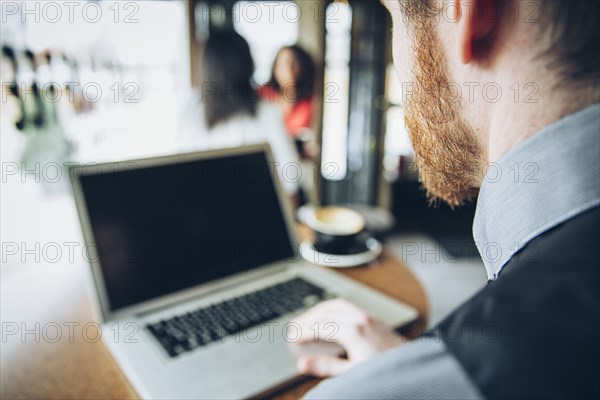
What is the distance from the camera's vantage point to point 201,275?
102cm

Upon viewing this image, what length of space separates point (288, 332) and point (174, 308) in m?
0.24

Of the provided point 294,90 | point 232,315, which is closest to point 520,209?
point 232,315

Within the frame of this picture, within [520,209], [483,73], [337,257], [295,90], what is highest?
[483,73]

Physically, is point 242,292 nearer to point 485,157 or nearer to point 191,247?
point 191,247

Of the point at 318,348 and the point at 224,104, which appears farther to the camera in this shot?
the point at 224,104

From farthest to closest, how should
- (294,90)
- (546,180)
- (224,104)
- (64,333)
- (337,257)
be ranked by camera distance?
(294,90)
(224,104)
(337,257)
(64,333)
(546,180)

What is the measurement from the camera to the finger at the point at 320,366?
79cm

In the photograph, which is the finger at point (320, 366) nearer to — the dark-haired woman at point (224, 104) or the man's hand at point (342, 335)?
the man's hand at point (342, 335)

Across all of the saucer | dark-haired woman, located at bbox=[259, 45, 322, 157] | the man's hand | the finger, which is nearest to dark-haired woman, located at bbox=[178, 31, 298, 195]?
dark-haired woman, located at bbox=[259, 45, 322, 157]

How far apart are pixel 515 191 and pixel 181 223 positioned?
0.70m

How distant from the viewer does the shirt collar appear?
44cm

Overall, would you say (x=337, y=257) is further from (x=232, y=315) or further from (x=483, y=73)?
(x=483, y=73)

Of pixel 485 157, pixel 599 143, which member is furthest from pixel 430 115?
pixel 599 143

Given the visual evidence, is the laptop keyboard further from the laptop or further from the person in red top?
the person in red top
